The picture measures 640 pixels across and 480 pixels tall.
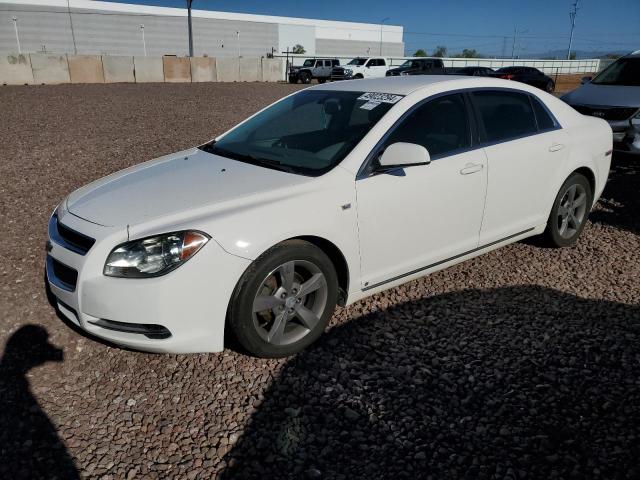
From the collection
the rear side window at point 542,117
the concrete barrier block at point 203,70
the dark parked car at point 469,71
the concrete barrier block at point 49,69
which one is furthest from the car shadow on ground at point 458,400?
the concrete barrier block at point 203,70

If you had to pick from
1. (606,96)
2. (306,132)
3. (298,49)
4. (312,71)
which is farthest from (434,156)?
(298,49)

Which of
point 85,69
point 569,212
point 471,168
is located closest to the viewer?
point 471,168

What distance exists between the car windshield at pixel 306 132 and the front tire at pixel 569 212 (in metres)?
1.97

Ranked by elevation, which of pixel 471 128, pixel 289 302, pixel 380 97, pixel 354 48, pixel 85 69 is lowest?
pixel 289 302

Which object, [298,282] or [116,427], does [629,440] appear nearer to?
[298,282]

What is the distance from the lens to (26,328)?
3.48 meters

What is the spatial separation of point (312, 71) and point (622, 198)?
102 ft

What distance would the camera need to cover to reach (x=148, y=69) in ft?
103

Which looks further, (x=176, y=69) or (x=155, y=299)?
(x=176, y=69)

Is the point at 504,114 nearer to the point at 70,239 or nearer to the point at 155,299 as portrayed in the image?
the point at 155,299

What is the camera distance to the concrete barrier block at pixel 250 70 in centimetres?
3597

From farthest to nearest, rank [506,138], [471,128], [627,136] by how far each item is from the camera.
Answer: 1. [627,136]
2. [506,138]
3. [471,128]

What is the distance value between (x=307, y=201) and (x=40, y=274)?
2575 mm

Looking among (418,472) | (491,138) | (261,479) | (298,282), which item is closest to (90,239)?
(298,282)
